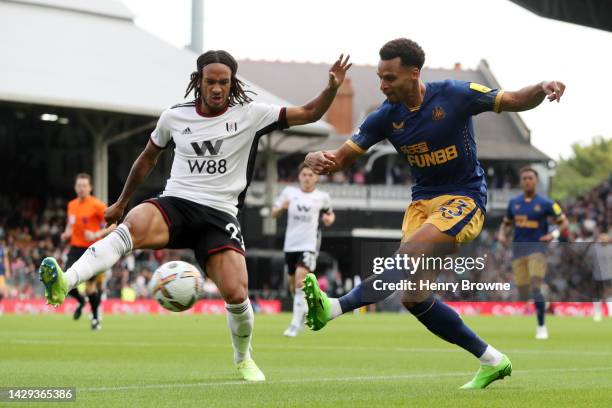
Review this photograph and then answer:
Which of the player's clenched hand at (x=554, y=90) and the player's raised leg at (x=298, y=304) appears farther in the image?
the player's raised leg at (x=298, y=304)

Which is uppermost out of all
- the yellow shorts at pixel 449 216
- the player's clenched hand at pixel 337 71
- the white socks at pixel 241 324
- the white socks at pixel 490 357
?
the player's clenched hand at pixel 337 71

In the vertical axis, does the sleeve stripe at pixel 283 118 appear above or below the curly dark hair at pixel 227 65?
below

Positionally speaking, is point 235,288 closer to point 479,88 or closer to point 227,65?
point 227,65

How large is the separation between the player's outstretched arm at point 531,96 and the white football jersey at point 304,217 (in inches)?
450

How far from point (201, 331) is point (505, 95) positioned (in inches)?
514

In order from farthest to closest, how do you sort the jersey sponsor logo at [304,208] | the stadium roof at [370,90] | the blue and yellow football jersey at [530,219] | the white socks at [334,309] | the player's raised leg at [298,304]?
the stadium roof at [370,90] → the jersey sponsor logo at [304,208] → the blue and yellow football jersey at [530,219] → the player's raised leg at [298,304] → the white socks at [334,309]

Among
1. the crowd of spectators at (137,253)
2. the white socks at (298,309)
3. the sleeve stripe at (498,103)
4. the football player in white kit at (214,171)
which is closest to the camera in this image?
the sleeve stripe at (498,103)

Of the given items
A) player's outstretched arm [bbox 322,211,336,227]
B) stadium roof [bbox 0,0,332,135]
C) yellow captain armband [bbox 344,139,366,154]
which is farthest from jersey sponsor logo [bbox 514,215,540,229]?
stadium roof [bbox 0,0,332,135]

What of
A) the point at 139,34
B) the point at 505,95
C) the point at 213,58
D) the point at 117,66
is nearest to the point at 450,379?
the point at 505,95

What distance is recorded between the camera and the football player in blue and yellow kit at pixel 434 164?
862 cm

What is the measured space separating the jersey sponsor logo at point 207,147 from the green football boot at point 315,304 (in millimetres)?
1413

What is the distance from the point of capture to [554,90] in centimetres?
809

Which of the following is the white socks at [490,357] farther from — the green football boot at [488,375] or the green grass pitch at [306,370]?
the green grass pitch at [306,370]

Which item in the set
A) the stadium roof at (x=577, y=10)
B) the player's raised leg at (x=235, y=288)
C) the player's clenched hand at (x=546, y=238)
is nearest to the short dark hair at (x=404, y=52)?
the player's raised leg at (x=235, y=288)
